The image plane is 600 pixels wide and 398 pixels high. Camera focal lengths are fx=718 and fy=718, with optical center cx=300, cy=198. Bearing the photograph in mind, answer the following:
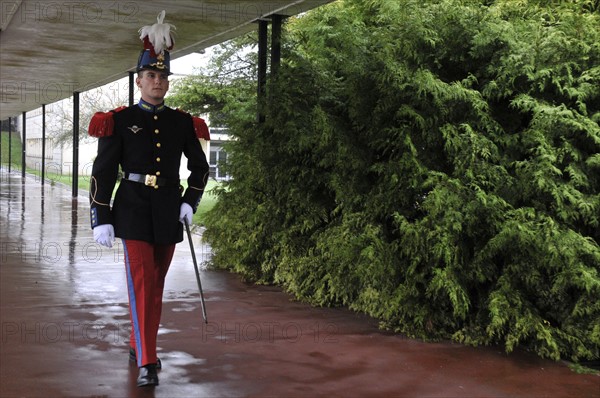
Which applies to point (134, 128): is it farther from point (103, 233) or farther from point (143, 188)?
point (103, 233)

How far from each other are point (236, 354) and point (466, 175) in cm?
206

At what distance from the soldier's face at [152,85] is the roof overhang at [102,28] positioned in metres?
3.74

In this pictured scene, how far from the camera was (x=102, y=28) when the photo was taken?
1010 centimetres

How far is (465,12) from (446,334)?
2.52 m

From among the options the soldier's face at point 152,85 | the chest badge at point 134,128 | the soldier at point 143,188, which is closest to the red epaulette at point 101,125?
the soldier at point 143,188

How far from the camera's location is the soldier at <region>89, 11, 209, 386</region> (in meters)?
4.22

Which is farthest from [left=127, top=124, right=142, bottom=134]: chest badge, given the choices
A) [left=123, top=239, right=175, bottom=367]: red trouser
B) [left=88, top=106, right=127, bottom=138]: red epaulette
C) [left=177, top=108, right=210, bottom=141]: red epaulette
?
[left=123, top=239, right=175, bottom=367]: red trouser

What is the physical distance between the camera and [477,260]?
203 inches

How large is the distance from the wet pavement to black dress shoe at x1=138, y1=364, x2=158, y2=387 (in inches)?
1.5

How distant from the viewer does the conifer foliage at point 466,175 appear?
16.2 feet

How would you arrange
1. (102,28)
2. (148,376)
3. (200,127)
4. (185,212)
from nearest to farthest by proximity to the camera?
(148,376) → (185,212) → (200,127) → (102,28)

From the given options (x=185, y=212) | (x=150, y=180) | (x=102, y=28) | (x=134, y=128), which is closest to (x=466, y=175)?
(x=185, y=212)

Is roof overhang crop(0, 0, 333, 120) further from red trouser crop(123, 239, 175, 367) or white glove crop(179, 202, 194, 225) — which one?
red trouser crop(123, 239, 175, 367)

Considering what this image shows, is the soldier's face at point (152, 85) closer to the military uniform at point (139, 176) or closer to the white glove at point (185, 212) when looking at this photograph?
the military uniform at point (139, 176)
